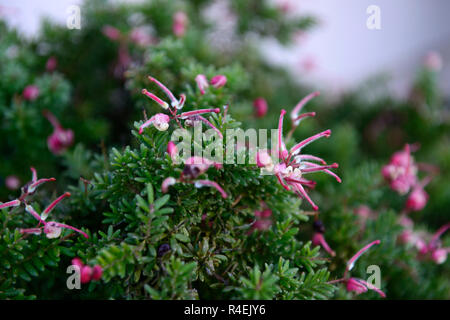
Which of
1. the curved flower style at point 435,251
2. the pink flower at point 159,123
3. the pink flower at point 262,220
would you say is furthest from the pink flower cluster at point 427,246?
the pink flower at point 159,123

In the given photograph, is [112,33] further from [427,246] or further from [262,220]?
[427,246]

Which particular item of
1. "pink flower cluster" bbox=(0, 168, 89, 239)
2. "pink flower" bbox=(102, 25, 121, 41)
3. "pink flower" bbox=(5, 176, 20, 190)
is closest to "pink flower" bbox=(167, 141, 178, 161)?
"pink flower cluster" bbox=(0, 168, 89, 239)

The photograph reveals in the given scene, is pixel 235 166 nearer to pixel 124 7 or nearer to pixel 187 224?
pixel 187 224

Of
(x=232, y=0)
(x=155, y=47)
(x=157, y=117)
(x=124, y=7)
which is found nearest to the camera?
(x=157, y=117)

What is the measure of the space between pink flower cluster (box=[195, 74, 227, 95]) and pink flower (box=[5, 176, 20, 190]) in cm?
41

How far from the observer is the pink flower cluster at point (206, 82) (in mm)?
562

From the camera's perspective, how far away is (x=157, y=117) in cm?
46

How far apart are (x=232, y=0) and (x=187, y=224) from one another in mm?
765

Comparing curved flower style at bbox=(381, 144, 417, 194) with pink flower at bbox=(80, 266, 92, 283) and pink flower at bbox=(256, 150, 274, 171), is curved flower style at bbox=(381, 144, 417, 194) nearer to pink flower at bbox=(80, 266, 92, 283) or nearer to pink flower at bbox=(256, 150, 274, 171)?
pink flower at bbox=(256, 150, 274, 171)

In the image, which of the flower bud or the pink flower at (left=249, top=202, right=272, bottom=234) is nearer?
the flower bud

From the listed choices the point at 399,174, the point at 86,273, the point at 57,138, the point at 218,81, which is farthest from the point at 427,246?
the point at 57,138

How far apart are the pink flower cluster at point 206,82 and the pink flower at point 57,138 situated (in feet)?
1.10

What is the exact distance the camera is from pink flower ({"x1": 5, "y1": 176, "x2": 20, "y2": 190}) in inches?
27.1
